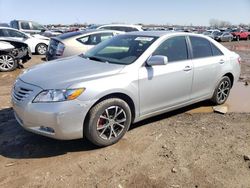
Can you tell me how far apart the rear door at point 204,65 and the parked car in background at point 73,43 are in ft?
13.9

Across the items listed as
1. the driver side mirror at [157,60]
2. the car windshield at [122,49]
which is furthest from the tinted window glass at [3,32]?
the driver side mirror at [157,60]

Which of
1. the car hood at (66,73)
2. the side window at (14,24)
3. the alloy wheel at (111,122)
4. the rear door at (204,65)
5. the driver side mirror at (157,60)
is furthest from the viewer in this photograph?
the side window at (14,24)

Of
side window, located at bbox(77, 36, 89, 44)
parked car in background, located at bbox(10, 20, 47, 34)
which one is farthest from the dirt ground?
parked car in background, located at bbox(10, 20, 47, 34)

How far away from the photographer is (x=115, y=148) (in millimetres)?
4215

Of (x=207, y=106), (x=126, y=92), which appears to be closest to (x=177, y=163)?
(x=126, y=92)

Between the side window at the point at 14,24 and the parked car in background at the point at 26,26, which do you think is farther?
the side window at the point at 14,24

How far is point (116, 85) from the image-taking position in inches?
161

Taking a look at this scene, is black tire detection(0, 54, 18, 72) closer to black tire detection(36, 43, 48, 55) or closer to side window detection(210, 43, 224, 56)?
black tire detection(36, 43, 48, 55)

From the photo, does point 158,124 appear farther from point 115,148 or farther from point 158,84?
point 115,148

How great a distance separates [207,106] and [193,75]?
1.29 m

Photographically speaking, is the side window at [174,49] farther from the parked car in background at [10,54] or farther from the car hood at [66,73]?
the parked car in background at [10,54]

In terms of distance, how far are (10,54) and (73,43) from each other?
2734mm

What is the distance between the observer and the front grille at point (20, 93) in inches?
153

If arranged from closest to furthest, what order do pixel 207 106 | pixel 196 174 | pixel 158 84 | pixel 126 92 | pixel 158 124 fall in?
1. pixel 196 174
2. pixel 126 92
3. pixel 158 84
4. pixel 158 124
5. pixel 207 106
